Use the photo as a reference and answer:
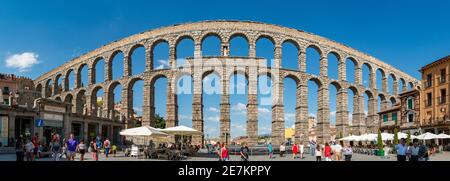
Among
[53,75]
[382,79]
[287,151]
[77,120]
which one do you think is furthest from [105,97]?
[382,79]

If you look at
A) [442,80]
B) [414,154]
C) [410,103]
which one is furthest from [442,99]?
[414,154]

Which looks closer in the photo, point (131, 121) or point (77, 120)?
point (77, 120)

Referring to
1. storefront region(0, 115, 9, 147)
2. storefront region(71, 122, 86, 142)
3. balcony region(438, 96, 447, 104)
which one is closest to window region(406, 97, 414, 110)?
balcony region(438, 96, 447, 104)

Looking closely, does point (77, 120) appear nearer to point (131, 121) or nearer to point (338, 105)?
point (131, 121)

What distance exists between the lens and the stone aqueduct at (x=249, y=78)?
55.8m

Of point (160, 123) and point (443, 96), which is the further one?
point (160, 123)

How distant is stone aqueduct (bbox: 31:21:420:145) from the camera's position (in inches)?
2196

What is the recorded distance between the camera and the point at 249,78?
55.8 m

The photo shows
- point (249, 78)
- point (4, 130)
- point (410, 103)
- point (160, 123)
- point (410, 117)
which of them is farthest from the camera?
point (160, 123)

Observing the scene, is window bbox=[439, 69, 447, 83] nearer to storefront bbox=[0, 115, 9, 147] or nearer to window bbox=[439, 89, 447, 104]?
window bbox=[439, 89, 447, 104]

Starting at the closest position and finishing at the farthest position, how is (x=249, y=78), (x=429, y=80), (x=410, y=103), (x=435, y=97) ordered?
(x=435, y=97) → (x=429, y=80) → (x=410, y=103) → (x=249, y=78)

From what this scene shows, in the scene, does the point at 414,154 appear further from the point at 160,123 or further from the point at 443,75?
the point at 160,123
